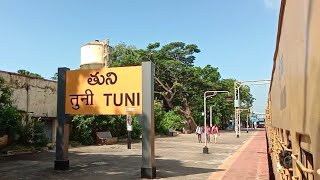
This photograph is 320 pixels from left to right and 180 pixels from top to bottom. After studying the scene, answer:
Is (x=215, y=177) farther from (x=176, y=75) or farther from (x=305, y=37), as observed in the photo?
(x=176, y=75)

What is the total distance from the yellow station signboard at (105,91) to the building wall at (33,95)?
30.2 ft

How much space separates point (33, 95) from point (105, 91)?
12.1 meters

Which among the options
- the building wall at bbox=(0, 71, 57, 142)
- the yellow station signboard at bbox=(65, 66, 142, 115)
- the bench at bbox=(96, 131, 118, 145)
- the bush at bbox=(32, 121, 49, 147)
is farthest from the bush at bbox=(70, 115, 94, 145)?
the yellow station signboard at bbox=(65, 66, 142, 115)

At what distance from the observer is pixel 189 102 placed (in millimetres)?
59812

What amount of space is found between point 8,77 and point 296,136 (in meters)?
21.8

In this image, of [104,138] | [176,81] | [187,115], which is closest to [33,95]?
[104,138]

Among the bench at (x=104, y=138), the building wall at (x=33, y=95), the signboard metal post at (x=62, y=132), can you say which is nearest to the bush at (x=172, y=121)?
the bench at (x=104, y=138)

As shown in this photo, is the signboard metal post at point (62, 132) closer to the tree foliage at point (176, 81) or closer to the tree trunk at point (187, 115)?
the tree foliage at point (176, 81)

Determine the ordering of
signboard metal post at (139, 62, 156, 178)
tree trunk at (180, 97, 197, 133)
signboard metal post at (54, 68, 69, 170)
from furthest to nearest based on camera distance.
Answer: tree trunk at (180, 97, 197, 133) → signboard metal post at (54, 68, 69, 170) → signboard metal post at (139, 62, 156, 178)

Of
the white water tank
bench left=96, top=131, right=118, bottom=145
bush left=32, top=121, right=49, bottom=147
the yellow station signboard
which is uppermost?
the white water tank

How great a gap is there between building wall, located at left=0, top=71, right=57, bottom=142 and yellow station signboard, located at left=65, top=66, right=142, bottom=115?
9.22 metres

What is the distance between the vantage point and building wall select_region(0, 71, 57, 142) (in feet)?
74.4

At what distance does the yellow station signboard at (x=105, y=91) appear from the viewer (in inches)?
523

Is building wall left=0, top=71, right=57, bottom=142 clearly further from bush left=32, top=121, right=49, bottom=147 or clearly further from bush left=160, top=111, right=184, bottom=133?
bush left=160, top=111, right=184, bottom=133
